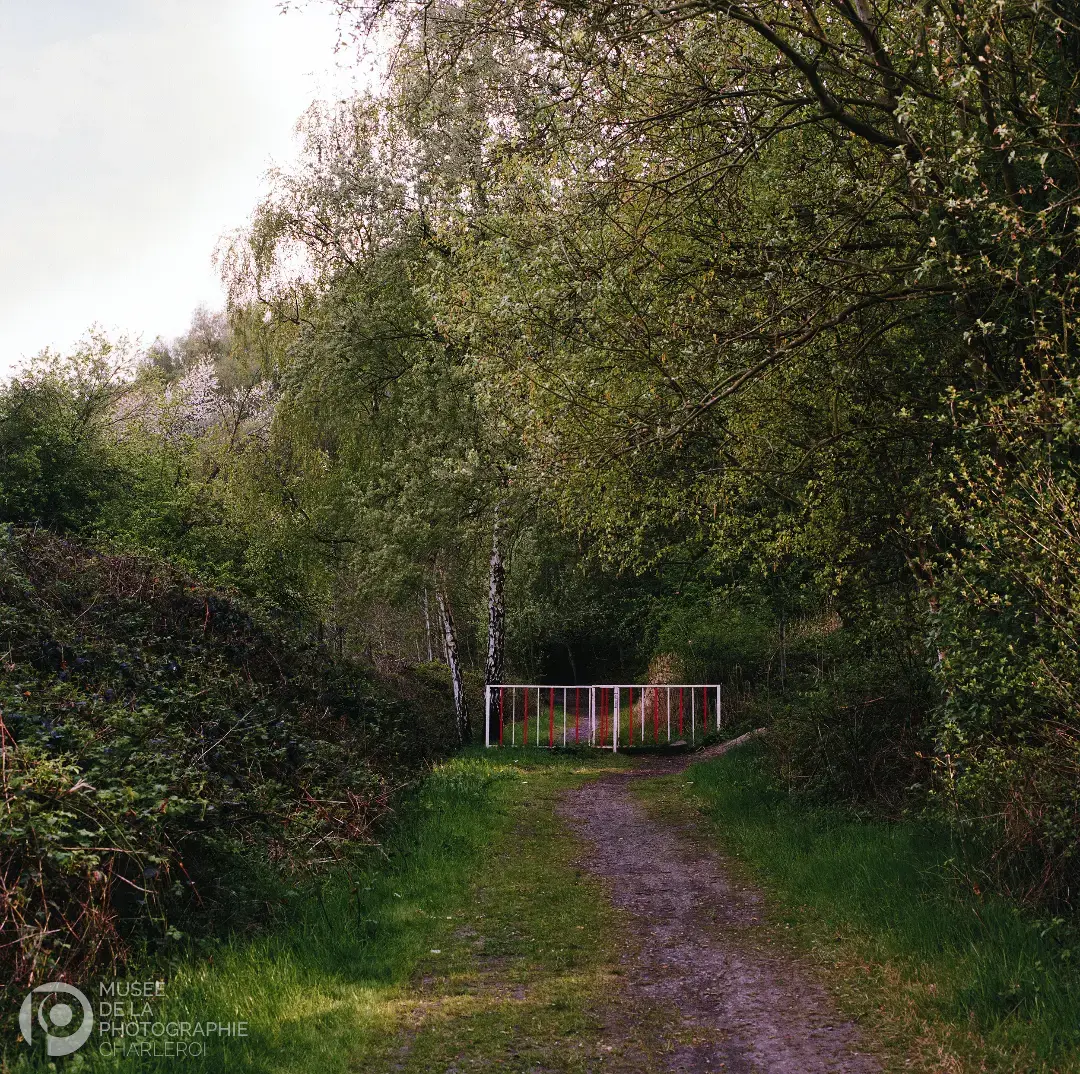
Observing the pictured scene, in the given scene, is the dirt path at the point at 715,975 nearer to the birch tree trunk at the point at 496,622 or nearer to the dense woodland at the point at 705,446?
the dense woodland at the point at 705,446

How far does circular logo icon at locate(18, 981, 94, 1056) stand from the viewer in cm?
459

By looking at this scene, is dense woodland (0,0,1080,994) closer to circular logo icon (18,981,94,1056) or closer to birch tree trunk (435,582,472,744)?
circular logo icon (18,981,94,1056)

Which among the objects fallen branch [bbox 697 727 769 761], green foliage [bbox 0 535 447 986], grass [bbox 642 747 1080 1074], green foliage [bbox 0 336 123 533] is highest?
green foliage [bbox 0 336 123 533]

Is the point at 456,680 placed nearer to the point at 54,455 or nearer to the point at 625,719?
the point at 625,719

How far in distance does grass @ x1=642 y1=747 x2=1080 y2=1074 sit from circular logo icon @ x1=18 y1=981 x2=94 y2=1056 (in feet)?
13.5

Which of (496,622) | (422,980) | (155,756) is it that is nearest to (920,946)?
(422,980)

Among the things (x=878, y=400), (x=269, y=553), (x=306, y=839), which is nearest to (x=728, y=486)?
(x=878, y=400)

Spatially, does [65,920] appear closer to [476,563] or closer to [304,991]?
[304,991]

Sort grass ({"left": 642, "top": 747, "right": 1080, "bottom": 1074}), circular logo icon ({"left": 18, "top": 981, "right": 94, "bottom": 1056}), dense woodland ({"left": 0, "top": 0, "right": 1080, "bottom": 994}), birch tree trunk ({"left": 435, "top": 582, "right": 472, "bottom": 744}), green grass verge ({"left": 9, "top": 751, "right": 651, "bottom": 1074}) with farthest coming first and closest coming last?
birch tree trunk ({"left": 435, "top": 582, "right": 472, "bottom": 744}) < dense woodland ({"left": 0, "top": 0, "right": 1080, "bottom": 994}) < green grass verge ({"left": 9, "top": 751, "right": 651, "bottom": 1074}) < grass ({"left": 642, "top": 747, "right": 1080, "bottom": 1074}) < circular logo icon ({"left": 18, "top": 981, "right": 94, "bottom": 1056})

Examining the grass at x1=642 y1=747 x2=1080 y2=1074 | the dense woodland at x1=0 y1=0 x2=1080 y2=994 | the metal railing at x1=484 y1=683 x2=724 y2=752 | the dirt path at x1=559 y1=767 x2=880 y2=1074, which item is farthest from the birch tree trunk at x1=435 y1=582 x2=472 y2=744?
the grass at x1=642 y1=747 x2=1080 y2=1074

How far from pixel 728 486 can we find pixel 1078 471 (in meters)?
5.14

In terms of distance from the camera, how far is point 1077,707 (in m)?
5.21

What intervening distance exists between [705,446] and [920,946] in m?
6.40

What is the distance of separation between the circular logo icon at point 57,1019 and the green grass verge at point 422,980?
0.09m
